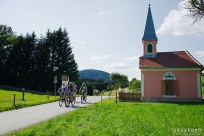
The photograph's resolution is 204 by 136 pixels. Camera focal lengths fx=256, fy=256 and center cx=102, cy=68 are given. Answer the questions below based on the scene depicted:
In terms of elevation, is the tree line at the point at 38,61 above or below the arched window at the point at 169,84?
above

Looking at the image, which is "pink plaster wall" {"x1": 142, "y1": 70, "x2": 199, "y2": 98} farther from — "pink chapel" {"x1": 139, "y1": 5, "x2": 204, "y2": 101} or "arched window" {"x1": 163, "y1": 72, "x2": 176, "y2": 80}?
"arched window" {"x1": 163, "y1": 72, "x2": 176, "y2": 80}

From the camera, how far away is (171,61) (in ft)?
95.1

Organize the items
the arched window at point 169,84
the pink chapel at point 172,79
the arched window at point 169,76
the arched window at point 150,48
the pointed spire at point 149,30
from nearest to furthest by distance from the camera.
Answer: the pink chapel at point 172,79 < the arched window at point 169,84 < the arched window at point 169,76 < the arched window at point 150,48 < the pointed spire at point 149,30

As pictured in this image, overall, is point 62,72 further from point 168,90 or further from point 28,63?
point 168,90

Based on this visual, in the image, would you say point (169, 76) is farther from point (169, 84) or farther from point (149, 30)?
point (149, 30)

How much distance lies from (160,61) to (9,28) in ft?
196

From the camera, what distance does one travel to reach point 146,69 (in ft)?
93.4

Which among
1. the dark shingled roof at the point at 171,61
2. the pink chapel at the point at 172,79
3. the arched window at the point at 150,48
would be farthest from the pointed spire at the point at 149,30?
the pink chapel at the point at 172,79

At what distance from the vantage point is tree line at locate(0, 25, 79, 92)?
53.5m

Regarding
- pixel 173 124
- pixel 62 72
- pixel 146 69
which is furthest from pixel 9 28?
pixel 173 124

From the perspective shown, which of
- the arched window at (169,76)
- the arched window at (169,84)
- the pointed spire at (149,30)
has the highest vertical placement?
the pointed spire at (149,30)

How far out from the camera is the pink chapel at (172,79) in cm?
2723

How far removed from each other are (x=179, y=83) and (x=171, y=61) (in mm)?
2875

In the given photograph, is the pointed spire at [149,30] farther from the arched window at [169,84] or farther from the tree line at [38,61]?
the tree line at [38,61]
